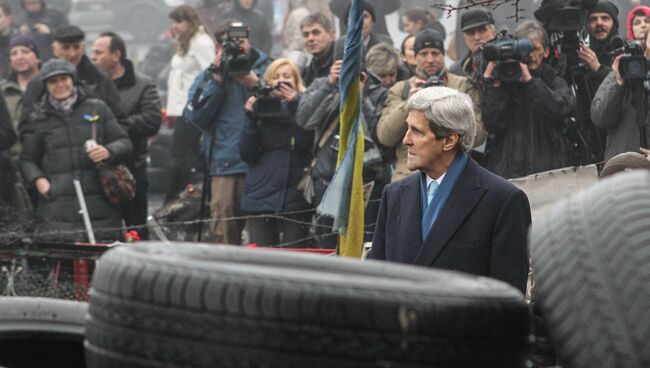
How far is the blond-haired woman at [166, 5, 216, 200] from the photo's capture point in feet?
47.9

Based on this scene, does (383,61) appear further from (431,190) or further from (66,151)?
(431,190)

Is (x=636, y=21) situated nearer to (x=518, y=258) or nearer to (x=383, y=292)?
(x=518, y=258)

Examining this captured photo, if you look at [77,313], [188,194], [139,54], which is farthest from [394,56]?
[139,54]

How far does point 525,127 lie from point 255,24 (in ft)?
20.0

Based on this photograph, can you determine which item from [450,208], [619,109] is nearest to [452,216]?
[450,208]

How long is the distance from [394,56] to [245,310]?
25.8 ft

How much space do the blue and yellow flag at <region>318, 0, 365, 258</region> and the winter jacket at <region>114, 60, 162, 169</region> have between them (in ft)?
16.1

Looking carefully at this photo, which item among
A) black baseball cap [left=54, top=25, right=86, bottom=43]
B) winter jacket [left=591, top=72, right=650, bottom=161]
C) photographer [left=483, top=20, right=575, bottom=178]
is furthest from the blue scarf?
black baseball cap [left=54, top=25, right=86, bottom=43]

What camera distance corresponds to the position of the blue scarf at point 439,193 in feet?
20.6

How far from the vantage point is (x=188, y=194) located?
1424cm

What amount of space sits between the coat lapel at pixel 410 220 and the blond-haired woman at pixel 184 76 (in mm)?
8307

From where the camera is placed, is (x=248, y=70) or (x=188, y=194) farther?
(x=188, y=194)

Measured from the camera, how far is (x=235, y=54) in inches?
482

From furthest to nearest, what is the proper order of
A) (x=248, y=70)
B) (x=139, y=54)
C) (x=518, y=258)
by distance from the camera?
(x=139, y=54) → (x=248, y=70) → (x=518, y=258)
